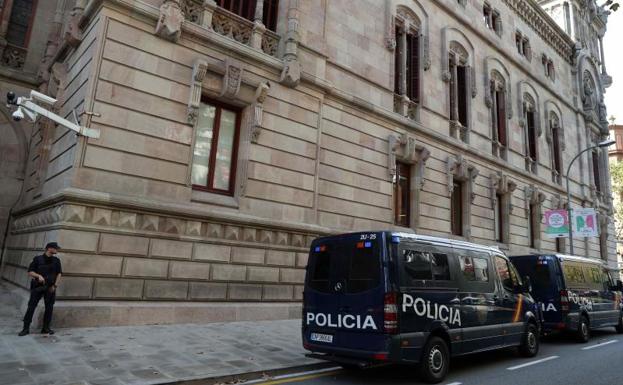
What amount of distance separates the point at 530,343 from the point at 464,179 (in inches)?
465

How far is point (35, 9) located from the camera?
1612 cm

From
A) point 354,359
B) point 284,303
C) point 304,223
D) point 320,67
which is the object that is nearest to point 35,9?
point 320,67

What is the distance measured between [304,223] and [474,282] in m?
6.08

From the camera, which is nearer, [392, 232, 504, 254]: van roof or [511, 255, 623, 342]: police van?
[392, 232, 504, 254]: van roof

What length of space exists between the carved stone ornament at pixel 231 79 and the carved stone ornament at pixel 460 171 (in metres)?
11.1

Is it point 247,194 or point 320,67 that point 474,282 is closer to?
point 247,194

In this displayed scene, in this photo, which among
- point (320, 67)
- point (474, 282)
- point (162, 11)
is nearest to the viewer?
point (474, 282)

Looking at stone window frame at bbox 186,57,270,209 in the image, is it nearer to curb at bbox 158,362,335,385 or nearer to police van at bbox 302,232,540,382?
police van at bbox 302,232,540,382

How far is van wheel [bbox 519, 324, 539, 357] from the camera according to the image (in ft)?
30.2

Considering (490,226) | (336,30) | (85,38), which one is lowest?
(490,226)

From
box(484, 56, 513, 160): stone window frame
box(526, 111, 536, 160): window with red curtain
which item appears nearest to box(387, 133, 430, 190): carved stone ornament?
box(484, 56, 513, 160): stone window frame

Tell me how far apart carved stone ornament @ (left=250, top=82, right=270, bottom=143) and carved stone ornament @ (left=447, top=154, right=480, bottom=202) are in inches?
402

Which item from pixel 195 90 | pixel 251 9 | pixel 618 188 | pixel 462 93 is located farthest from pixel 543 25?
pixel 618 188

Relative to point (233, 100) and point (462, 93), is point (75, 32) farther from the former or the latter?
point (462, 93)
